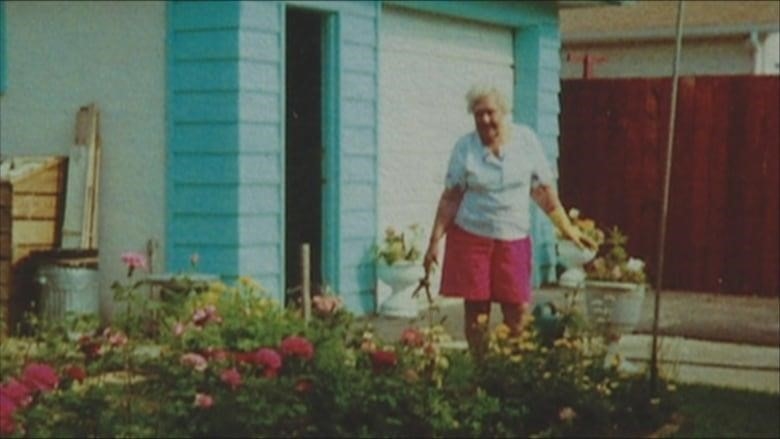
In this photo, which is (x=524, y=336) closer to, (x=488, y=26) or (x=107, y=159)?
(x=107, y=159)

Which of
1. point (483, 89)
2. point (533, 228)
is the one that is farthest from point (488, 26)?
point (483, 89)

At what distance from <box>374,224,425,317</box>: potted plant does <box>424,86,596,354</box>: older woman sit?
337cm

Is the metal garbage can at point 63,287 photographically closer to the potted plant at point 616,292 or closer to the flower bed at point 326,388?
the flower bed at point 326,388

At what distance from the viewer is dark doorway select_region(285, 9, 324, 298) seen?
36.8 ft

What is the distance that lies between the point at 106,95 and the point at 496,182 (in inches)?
154

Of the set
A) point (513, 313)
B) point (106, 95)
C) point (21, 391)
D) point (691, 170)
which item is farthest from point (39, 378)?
point (691, 170)

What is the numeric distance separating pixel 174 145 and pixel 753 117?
250 inches

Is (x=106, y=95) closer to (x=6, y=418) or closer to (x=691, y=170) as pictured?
(x=6, y=418)

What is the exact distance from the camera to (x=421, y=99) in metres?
12.7

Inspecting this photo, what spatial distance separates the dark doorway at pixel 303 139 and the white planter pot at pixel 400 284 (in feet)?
1.74

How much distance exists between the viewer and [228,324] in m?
7.44

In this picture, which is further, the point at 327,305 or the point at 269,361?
the point at 327,305

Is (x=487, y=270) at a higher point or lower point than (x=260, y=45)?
lower

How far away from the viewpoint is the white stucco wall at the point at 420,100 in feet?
39.8
